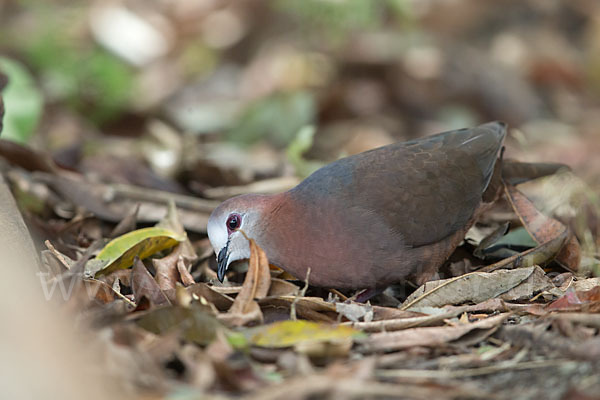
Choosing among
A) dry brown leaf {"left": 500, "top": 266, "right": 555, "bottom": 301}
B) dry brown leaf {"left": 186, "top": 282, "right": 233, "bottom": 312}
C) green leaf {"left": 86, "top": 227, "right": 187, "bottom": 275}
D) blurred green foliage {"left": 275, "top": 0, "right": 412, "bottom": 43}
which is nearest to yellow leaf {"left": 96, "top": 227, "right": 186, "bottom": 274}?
green leaf {"left": 86, "top": 227, "right": 187, "bottom": 275}

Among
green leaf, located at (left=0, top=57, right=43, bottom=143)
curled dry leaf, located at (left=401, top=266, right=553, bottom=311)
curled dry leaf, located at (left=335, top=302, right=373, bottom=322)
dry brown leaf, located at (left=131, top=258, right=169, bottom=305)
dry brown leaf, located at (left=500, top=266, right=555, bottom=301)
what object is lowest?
dry brown leaf, located at (left=500, top=266, right=555, bottom=301)

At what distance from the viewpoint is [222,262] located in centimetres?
354

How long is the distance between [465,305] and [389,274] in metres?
0.41

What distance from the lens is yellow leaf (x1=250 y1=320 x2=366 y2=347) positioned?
8.16 feet

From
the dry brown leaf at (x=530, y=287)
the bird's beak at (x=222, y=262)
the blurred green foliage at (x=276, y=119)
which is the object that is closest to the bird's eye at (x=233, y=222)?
the bird's beak at (x=222, y=262)

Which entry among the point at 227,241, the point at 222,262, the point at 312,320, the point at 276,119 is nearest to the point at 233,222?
the point at 227,241

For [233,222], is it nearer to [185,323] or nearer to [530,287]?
[185,323]

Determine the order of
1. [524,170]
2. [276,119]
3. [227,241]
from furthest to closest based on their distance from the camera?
1. [276,119]
2. [524,170]
3. [227,241]

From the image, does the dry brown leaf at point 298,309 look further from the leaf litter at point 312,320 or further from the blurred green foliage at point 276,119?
the blurred green foliage at point 276,119

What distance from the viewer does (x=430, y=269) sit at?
3598 mm

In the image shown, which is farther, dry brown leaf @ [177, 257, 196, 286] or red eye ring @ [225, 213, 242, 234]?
red eye ring @ [225, 213, 242, 234]

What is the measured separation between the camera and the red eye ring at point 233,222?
361 centimetres

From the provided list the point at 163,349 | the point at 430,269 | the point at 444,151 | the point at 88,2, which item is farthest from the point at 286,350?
the point at 88,2

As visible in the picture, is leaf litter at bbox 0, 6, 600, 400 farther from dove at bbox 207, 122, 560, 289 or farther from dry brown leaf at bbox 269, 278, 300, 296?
dove at bbox 207, 122, 560, 289
